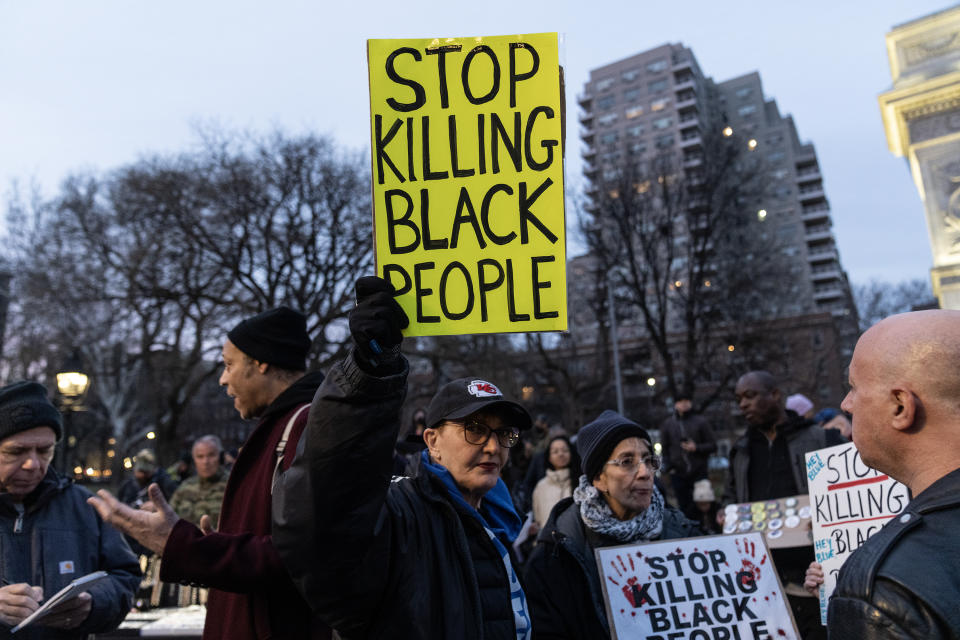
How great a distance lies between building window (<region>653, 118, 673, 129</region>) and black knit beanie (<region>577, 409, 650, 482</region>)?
7330 cm

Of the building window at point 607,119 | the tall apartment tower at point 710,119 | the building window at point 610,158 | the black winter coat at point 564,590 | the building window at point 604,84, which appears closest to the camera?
the black winter coat at point 564,590

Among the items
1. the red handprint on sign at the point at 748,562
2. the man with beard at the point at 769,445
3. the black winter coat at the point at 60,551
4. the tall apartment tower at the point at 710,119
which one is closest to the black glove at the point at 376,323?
the red handprint on sign at the point at 748,562

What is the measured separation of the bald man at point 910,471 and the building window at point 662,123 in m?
74.7

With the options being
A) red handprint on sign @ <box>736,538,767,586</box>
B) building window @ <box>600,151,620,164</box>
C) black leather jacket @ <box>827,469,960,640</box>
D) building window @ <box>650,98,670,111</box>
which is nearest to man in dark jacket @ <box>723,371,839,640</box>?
red handprint on sign @ <box>736,538,767,586</box>

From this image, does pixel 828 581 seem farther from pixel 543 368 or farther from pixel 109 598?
pixel 543 368

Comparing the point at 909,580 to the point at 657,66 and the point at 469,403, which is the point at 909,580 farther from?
the point at 657,66

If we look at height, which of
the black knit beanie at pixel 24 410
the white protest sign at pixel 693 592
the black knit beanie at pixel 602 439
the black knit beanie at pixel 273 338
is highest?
the black knit beanie at pixel 273 338

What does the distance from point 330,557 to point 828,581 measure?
2.67m

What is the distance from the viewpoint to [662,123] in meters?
Result: 71.8

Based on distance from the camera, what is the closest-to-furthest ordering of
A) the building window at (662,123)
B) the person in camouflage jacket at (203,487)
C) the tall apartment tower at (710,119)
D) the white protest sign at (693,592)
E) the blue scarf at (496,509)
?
1. the blue scarf at (496,509)
2. the white protest sign at (693,592)
3. the person in camouflage jacket at (203,487)
4. the tall apartment tower at (710,119)
5. the building window at (662,123)

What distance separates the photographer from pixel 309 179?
2202 cm

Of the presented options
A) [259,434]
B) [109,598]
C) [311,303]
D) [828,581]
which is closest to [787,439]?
[828,581]

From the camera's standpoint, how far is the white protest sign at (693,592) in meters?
2.85

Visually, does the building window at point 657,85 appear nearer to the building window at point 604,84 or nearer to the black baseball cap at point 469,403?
the building window at point 604,84
